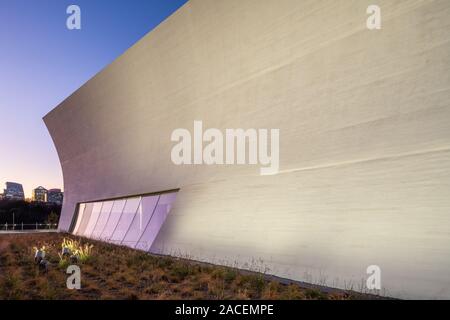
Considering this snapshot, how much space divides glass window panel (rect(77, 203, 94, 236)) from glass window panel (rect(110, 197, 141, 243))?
628 cm

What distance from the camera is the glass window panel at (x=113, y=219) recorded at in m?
19.1

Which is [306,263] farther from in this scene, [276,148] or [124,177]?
[124,177]

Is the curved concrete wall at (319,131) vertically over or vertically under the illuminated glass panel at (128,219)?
over

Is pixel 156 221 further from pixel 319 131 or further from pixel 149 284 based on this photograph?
pixel 319 131

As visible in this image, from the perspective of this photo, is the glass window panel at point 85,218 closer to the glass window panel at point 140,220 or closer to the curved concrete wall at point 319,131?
the glass window panel at point 140,220

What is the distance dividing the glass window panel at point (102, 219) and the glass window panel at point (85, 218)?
7.66 feet

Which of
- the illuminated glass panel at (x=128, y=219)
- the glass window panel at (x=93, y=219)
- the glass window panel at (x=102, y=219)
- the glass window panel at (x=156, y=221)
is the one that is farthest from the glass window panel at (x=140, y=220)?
the glass window panel at (x=93, y=219)

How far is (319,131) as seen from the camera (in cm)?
814

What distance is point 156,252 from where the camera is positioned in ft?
42.3

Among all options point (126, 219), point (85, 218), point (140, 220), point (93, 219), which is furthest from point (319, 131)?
point (85, 218)

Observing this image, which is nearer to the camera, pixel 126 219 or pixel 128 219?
pixel 128 219

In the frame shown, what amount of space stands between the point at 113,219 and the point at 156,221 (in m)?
6.21

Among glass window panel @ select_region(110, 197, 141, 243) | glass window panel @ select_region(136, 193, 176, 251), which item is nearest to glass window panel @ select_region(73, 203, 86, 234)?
glass window panel @ select_region(110, 197, 141, 243)

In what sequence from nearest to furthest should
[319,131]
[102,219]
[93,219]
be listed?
[319,131], [102,219], [93,219]
